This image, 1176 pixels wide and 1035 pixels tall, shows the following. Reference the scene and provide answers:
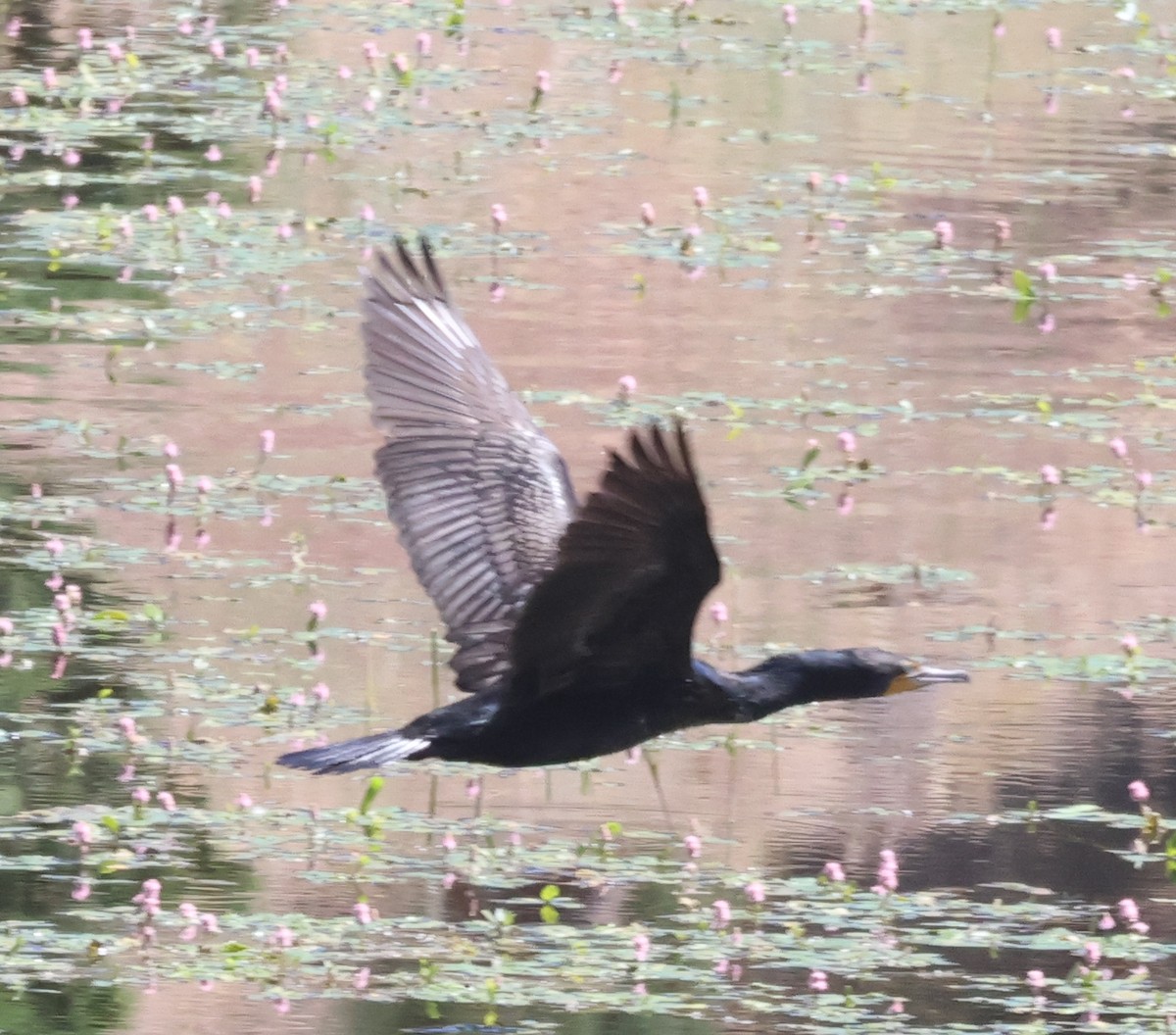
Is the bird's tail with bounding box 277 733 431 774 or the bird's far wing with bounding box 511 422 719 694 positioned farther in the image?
the bird's tail with bounding box 277 733 431 774

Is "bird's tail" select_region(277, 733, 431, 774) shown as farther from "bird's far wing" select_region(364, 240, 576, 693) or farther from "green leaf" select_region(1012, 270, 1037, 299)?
"green leaf" select_region(1012, 270, 1037, 299)

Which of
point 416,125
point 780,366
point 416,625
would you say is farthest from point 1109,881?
point 416,125

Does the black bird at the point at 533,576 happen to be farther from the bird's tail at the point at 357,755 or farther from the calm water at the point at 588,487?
the calm water at the point at 588,487

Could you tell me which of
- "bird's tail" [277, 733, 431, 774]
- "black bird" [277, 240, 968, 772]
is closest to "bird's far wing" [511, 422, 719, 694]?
"black bird" [277, 240, 968, 772]

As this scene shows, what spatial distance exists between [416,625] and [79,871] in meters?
1.66

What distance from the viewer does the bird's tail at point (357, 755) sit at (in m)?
5.33

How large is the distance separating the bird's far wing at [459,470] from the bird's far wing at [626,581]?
1.21 ft

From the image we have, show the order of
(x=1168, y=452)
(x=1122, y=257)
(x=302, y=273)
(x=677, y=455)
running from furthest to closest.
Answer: (x=1122, y=257) → (x=302, y=273) → (x=1168, y=452) → (x=677, y=455)

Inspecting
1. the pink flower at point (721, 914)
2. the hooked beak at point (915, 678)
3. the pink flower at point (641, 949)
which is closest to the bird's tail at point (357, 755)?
the pink flower at point (641, 949)

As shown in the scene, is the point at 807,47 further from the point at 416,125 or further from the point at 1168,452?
the point at 1168,452

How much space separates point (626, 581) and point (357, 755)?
22.7 inches

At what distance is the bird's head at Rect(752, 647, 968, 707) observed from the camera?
5941 millimetres

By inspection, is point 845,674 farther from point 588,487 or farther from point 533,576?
point 588,487

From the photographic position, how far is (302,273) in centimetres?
1095
